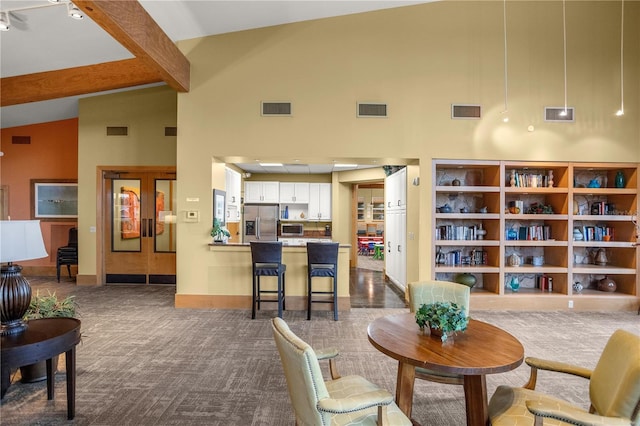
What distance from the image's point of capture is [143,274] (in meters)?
6.66

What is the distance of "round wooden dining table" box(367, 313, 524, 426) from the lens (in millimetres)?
1746

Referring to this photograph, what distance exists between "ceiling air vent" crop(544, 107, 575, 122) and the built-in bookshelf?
0.66m

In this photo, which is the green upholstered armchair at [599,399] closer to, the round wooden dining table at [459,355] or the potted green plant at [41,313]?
the round wooden dining table at [459,355]

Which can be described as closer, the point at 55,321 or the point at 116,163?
the point at 55,321

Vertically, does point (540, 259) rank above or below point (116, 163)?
below

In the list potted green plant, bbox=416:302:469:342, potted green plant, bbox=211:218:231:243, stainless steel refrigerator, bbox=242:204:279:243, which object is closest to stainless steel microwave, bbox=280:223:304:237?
stainless steel refrigerator, bbox=242:204:279:243

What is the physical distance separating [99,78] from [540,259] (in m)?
7.25

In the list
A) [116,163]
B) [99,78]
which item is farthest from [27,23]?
[116,163]

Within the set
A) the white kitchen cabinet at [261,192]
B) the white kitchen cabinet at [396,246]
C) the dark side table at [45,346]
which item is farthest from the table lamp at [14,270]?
the white kitchen cabinet at [261,192]

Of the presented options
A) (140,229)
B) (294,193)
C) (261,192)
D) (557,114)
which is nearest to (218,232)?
(140,229)

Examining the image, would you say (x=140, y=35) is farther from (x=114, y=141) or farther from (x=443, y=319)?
(x=443, y=319)

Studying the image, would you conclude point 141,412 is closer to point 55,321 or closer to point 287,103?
point 55,321

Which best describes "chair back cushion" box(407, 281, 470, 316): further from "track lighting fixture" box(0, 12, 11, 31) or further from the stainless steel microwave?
the stainless steel microwave

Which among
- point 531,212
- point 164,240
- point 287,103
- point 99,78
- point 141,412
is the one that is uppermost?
point 99,78
